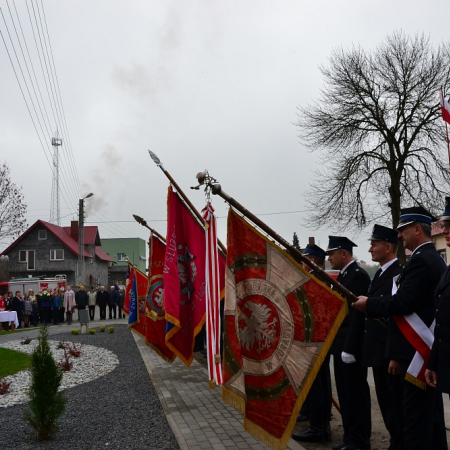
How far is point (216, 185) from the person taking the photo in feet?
15.5

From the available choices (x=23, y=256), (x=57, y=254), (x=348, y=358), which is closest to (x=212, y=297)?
(x=348, y=358)

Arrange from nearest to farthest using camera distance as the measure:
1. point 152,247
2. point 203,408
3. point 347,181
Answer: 1. point 203,408
2. point 152,247
3. point 347,181

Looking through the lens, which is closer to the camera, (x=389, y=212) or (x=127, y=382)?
(x=127, y=382)

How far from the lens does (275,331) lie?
15.1 feet

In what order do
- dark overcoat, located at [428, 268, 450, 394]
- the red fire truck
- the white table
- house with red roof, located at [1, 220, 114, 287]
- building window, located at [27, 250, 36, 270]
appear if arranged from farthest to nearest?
1. building window, located at [27, 250, 36, 270]
2. house with red roof, located at [1, 220, 114, 287]
3. the red fire truck
4. the white table
5. dark overcoat, located at [428, 268, 450, 394]

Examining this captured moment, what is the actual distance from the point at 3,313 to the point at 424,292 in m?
22.0

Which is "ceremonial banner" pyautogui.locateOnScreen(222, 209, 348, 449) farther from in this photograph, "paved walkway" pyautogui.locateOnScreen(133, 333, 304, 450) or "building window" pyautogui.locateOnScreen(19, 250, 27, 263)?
"building window" pyautogui.locateOnScreen(19, 250, 27, 263)

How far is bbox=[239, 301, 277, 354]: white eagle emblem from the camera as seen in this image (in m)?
4.61

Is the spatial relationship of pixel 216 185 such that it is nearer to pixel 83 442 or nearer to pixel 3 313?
pixel 83 442

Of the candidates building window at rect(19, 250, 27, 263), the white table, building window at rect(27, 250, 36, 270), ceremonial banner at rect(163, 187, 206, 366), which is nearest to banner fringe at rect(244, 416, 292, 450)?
ceremonial banner at rect(163, 187, 206, 366)

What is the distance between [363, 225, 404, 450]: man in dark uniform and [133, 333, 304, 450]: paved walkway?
1.03 m

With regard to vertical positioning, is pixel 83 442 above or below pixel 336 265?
below

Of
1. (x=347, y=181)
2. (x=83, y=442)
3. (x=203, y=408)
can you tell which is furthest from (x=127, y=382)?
(x=347, y=181)

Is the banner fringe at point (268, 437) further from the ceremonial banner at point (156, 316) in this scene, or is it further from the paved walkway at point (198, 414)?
the ceremonial banner at point (156, 316)
